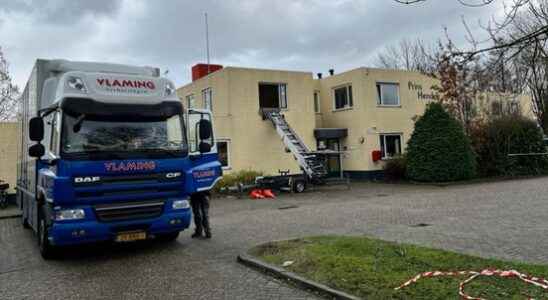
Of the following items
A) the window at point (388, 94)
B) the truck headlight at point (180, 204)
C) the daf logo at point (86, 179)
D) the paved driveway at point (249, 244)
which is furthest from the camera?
the window at point (388, 94)

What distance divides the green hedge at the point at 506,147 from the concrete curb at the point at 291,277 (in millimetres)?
18358

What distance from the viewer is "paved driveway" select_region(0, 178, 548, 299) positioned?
6.07m

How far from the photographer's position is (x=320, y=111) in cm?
2619

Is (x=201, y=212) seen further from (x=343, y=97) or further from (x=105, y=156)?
(x=343, y=97)

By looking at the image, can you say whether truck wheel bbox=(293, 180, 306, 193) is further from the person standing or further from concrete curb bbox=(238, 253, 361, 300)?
concrete curb bbox=(238, 253, 361, 300)

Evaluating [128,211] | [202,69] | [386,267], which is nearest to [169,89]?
[128,211]

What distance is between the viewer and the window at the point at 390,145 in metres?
24.1

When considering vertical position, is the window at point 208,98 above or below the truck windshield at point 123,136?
above

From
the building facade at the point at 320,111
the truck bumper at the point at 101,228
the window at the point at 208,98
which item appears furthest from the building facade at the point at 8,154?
the truck bumper at the point at 101,228

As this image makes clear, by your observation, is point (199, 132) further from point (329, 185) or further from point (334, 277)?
point (329, 185)

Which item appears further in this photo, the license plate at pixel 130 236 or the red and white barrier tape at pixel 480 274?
the license plate at pixel 130 236

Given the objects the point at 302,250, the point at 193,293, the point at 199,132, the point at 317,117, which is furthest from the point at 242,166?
the point at 193,293

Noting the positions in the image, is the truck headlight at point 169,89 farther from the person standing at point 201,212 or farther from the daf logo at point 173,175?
the person standing at point 201,212

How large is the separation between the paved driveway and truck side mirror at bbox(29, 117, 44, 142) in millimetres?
2226
